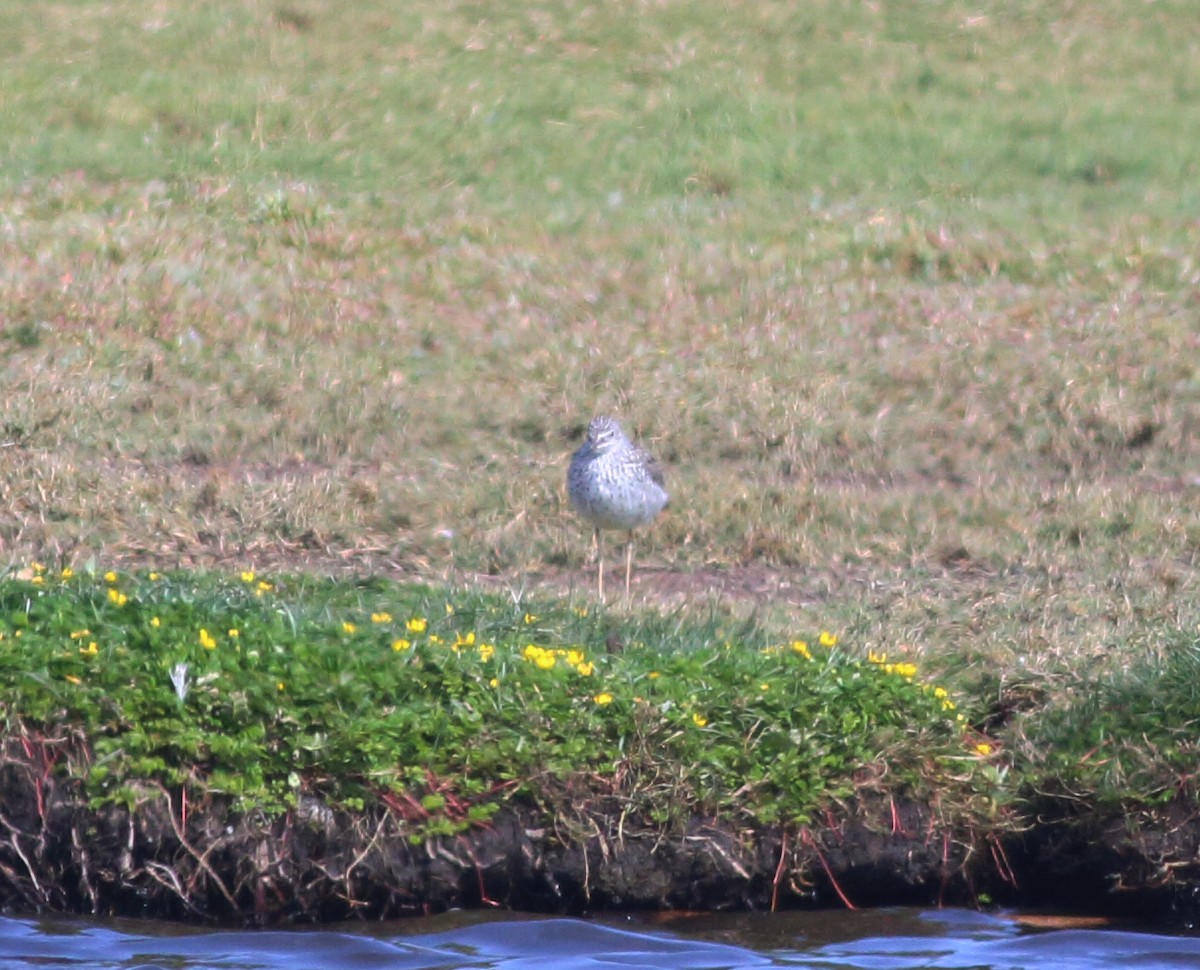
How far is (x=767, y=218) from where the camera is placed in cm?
1638

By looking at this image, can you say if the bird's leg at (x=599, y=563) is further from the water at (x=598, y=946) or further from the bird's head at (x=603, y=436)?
the water at (x=598, y=946)

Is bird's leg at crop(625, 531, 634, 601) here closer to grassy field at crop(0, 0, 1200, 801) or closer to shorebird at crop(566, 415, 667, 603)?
shorebird at crop(566, 415, 667, 603)

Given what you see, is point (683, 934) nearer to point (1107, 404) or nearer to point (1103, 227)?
point (1107, 404)

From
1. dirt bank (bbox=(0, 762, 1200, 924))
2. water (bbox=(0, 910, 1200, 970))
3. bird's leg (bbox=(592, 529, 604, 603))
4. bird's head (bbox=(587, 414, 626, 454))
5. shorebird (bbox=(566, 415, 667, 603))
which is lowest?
water (bbox=(0, 910, 1200, 970))

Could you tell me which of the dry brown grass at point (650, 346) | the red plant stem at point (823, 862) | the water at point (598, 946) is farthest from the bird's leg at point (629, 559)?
the water at point (598, 946)

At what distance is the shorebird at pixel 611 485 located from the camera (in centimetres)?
960

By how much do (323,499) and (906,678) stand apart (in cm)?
439

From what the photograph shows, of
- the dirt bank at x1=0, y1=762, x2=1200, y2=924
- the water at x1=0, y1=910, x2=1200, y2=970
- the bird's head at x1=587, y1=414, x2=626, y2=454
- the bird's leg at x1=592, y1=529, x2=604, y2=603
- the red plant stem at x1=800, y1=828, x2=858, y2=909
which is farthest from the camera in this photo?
the bird's head at x1=587, y1=414, x2=626, y2=454

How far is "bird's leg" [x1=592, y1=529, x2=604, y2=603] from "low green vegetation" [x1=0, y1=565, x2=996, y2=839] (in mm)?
2002

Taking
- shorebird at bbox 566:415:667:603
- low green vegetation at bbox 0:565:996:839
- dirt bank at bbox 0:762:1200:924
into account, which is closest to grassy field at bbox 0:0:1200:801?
shorebird at bbox 566:415:667:603

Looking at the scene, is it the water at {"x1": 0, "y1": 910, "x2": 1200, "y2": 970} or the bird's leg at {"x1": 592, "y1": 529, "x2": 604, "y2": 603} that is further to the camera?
the bird's leg at {"x1": 592, "y1": 529, "x2": 604, "y2": 603}

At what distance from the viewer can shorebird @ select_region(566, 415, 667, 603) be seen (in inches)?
378

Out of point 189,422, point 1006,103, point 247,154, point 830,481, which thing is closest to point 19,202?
point 247,154

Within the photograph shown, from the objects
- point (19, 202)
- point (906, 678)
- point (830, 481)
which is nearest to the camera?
point (906, 678)
